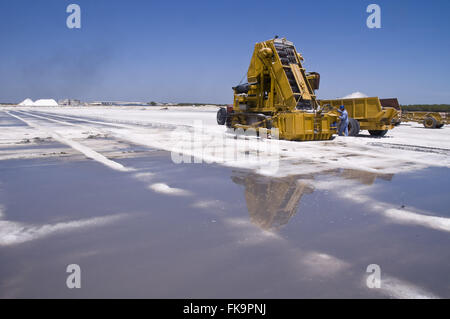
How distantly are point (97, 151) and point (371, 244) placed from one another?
29.7 feet

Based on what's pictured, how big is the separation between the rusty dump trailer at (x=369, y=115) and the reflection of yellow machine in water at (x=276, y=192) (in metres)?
8.94

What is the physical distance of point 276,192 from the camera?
5.95 m

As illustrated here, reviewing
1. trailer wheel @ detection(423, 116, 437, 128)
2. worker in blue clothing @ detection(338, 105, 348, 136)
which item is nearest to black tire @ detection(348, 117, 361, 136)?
worker in blue clothing @ detection(338, 105, 348, 136)

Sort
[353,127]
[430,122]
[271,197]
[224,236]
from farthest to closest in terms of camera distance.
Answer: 1. [430,122]
2. [353,127]
3. [271,197]
4. [224,236]

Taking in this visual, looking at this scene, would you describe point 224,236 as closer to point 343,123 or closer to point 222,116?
point 343,123

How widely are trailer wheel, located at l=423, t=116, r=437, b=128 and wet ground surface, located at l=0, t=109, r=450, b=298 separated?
1911cm

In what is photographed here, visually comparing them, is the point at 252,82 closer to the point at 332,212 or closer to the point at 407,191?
the point at 407,191

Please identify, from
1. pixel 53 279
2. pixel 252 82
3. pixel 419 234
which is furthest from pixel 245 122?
pixel 53 279

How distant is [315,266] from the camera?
10.8 feet

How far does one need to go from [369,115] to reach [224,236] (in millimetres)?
14608

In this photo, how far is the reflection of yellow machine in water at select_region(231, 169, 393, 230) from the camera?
15.3ft
